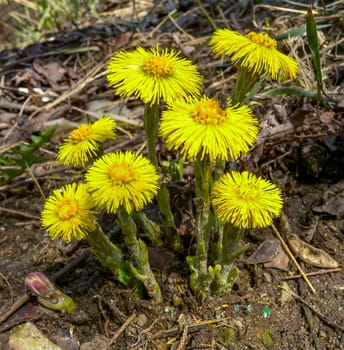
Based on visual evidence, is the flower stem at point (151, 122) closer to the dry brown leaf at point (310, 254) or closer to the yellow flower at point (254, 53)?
the yellow flower at point (254, 53)

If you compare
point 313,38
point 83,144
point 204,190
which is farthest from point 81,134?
point 313,38

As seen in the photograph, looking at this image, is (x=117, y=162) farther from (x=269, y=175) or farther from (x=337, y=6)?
(x=337, y=6)

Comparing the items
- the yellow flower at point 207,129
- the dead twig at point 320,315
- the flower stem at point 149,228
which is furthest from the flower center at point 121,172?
the dead twig at point 320,315

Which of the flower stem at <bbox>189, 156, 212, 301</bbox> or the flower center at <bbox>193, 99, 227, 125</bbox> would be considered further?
the flower stem at <bbox>189, 156, 212, 301</bbox>

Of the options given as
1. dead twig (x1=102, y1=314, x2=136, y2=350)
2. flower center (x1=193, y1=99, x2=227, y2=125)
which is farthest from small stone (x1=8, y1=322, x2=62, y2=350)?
flower center (x1=193, y1=99, x2=227, y2=125)

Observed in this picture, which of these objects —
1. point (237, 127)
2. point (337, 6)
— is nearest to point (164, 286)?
point (237, 127)

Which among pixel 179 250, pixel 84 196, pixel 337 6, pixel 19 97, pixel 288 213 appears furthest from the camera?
pixel 19 97

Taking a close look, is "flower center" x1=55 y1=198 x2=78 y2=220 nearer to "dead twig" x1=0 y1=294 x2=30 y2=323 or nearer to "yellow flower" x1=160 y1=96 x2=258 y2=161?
"yellow flower" x1=160 y1=96 x2=258 y2=161
